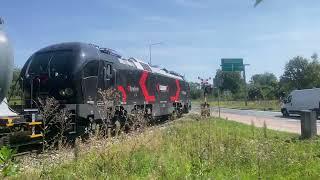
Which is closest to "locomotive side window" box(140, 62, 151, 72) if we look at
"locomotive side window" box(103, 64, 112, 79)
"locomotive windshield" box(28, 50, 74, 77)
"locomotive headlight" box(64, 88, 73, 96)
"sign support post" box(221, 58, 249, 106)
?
"locomotive side window" box(103, 64, 112, 79)

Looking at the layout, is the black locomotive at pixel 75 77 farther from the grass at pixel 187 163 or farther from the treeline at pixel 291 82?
the treeline at pixel 291 82

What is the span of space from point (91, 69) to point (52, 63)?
1.40 meters

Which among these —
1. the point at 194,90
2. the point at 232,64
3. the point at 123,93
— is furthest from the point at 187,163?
the point at 194,90

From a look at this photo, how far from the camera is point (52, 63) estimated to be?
17.2 metres

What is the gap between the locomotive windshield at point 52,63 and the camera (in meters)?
16.8

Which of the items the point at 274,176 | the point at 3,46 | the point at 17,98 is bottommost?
the point at 274,176

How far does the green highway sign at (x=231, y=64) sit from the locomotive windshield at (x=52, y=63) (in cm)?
3025

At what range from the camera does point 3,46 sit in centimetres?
1095

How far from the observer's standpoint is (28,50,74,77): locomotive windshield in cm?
1677

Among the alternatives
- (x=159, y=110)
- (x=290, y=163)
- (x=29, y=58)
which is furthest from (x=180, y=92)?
(x=290, y=163)

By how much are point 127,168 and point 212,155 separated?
194 centimetres

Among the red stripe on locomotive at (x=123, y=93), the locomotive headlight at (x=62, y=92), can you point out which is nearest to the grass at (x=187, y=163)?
the locomotive headlight at (x=62, y=92)

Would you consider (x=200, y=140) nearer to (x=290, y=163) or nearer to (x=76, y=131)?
(x=290, y=163)

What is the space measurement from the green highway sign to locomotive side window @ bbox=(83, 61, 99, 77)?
2969 cm
